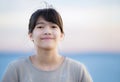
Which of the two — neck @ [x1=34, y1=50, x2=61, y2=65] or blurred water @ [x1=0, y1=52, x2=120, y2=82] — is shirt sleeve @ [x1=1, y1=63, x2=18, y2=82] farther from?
blurred water @ [x1=0, y1=52, x2=120, y2=82]

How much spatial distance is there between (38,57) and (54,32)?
16cm

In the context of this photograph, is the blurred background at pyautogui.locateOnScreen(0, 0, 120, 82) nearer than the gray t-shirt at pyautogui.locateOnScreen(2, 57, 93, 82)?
No

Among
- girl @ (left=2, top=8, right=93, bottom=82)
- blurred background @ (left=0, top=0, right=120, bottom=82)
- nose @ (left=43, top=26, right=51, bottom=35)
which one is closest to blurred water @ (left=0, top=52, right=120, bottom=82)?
blurred background @ (left=0, top=0, right=120, bottom=82)

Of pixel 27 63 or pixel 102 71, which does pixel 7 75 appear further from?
pixel 102 71

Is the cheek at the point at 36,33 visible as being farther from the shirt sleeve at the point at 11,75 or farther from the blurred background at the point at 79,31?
the blurred background at the point at 79,31

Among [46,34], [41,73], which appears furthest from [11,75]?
[46,34]

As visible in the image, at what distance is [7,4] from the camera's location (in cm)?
158

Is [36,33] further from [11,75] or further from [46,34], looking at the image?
[11,75]

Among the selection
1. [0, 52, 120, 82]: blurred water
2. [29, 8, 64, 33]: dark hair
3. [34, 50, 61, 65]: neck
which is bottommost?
[0, 52, 120, 82]: blurred water

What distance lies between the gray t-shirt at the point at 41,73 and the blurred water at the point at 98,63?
0.86 ft

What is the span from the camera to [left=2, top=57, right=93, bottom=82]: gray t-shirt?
126 cm

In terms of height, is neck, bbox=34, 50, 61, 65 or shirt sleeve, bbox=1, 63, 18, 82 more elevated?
neck, bbox=34, 50, 61, 65

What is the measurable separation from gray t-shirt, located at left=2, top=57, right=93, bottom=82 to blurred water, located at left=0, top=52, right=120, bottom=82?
0.86 feet

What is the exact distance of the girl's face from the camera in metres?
1.23
